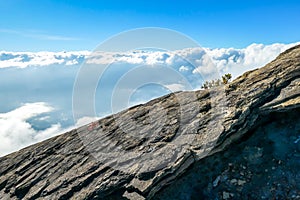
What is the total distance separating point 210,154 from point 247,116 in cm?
293

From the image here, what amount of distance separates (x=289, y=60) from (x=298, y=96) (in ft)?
10.1

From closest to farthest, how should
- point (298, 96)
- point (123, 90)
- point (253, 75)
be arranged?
1. point (298, 96)
2. point (253, 75)
3. point (123, 90)

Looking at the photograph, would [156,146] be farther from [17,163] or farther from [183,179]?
[17,163]

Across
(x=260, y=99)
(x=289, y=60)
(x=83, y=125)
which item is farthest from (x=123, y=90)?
(x=289, y=60)

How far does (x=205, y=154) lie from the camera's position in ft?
45.5

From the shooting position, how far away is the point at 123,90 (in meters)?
19.8

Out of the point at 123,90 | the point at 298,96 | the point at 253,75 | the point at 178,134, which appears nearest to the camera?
the point at 298,96

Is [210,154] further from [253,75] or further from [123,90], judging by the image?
[123,90]

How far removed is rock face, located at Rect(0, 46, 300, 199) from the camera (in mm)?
13344

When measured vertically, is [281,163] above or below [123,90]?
below

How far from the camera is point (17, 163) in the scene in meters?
19.9

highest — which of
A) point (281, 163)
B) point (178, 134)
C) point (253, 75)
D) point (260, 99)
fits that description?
point (253, 75)

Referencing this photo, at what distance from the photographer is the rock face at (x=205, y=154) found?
13344 mm

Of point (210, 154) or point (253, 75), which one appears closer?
point (210, 154)
